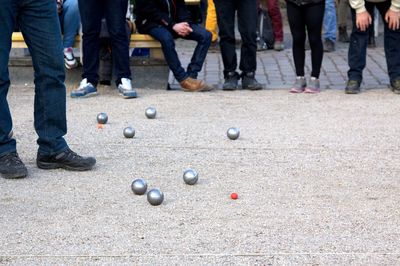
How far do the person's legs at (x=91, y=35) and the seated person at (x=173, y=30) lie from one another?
0.58 meters

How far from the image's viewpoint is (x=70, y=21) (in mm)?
9891

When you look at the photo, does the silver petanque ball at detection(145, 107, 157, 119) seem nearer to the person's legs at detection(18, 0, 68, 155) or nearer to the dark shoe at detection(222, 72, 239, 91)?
the dark shoe at detection(222, 72, 239, 91)

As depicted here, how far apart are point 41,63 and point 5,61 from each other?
0.83ft

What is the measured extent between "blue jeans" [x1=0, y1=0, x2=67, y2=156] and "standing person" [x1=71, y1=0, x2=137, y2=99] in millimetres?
2991

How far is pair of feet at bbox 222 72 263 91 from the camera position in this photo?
9938 mm

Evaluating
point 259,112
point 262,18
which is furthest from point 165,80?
point 262,18

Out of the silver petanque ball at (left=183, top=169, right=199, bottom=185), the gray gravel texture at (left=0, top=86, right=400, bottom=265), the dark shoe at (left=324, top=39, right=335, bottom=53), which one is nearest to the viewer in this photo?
→ the gray gravel texture at (left=0, top=86, right=400, bottom=265)

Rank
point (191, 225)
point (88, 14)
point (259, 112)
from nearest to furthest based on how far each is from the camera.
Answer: point (191, 225) → point (259, 112) → point (88, 14)

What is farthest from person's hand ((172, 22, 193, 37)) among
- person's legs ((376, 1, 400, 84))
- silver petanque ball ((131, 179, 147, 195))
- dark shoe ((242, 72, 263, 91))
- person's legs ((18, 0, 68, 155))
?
silver petanque ball ((131, 179, 147, 195))

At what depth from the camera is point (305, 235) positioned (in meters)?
5.12

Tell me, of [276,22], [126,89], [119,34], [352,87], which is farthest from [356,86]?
[276,22]

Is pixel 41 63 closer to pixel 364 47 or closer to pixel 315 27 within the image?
pixel 315 27

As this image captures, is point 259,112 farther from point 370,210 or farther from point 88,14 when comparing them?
point 370,210

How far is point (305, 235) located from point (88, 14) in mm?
4945
